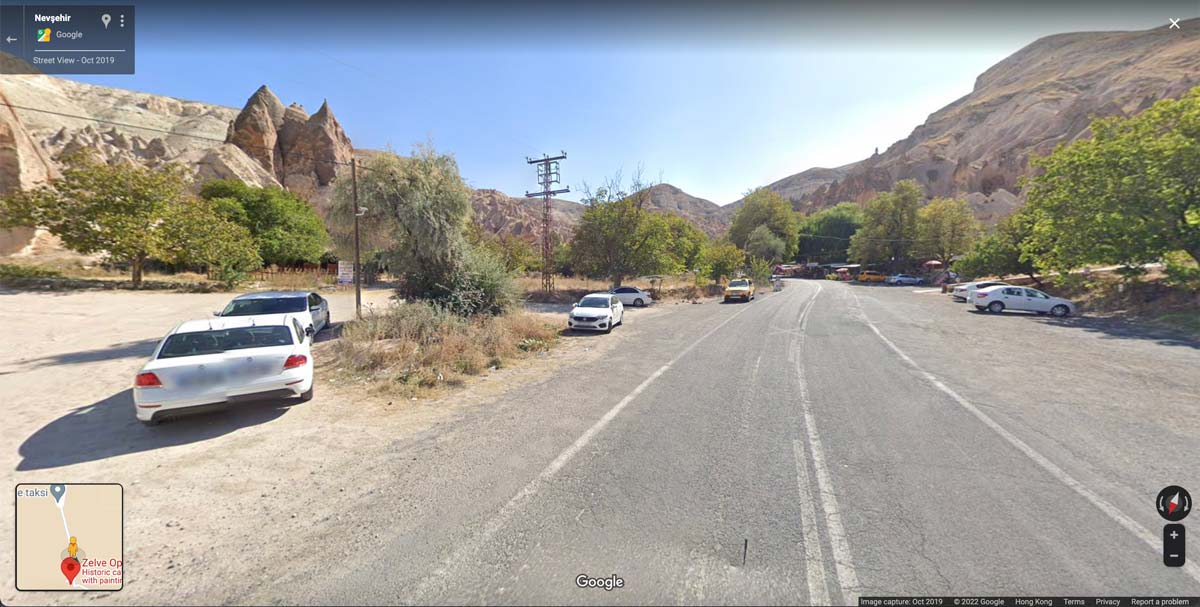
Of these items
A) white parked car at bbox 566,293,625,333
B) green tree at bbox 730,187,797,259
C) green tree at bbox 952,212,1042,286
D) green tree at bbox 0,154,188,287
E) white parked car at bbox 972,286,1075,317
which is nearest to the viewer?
white parked car at bbox 566,293,625,333

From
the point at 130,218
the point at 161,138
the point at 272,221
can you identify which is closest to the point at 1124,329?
the point at 130,218

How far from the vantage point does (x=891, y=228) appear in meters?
54.1

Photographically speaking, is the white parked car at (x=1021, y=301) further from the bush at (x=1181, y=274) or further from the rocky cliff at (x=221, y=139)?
the rocky cliff at (x=221, y=139)

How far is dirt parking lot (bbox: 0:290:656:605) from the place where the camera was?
2.72m

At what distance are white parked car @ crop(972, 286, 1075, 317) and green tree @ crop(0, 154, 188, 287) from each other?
41523mm

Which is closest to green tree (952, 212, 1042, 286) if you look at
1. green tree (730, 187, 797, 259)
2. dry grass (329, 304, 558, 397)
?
dry grass (329, 304, 558, 397)

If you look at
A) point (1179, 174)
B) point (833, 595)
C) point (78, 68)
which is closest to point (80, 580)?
point (833, 595)

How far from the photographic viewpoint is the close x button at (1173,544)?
97.3 inches

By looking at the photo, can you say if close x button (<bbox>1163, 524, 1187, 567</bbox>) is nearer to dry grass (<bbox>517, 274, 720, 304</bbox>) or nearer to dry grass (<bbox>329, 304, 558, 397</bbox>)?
dry grass (<bbox>329, 304, 558, 397</bbox>)

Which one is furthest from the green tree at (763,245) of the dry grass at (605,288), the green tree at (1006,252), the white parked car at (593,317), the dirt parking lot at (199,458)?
the dirt parking lot at (199,458)

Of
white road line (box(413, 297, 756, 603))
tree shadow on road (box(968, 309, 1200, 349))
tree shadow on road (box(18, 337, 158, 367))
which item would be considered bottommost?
white road line (box(413, 297, 756, 603))

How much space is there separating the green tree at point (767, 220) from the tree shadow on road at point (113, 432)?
67.4 meters

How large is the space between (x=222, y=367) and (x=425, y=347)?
3.83 m

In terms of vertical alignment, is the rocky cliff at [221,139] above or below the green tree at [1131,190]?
above
